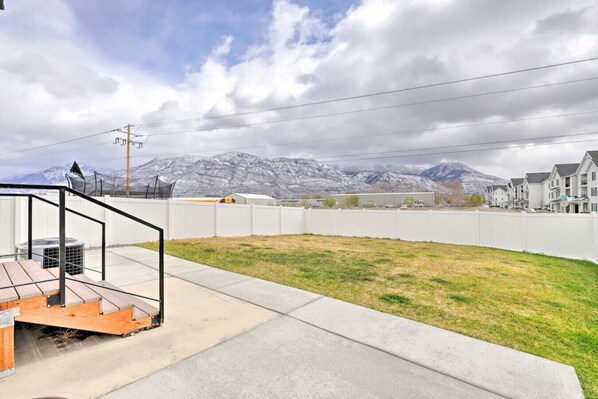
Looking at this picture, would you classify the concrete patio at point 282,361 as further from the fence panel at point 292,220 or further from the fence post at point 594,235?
the fence panel at point 292,220

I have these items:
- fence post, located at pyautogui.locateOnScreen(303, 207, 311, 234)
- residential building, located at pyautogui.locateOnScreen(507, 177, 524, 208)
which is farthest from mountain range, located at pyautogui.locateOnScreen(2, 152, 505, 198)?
fence post, located at pyautogui.locateOnScreen(303, 207, 311, 234)

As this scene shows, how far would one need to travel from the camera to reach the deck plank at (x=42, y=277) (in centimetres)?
252

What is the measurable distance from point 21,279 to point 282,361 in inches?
110

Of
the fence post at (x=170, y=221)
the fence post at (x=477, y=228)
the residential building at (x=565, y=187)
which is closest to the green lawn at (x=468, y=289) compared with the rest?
the fence post at (x=170, y=221)

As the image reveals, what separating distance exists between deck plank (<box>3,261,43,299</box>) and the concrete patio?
602 mm

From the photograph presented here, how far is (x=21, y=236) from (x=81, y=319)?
6.07 meters

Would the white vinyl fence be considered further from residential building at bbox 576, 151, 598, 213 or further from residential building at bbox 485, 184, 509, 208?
residential building at bbox 485, 184, 509, 208

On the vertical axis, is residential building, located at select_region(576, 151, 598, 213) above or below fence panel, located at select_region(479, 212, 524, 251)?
above

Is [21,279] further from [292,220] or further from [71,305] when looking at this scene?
[292,220]

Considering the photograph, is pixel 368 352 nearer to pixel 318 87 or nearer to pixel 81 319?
pixel 81 319

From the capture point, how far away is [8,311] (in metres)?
2.21

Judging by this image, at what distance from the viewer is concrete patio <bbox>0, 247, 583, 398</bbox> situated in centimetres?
212

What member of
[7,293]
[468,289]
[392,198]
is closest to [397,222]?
[468,289]

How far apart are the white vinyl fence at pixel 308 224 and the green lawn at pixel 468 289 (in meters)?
1.69
